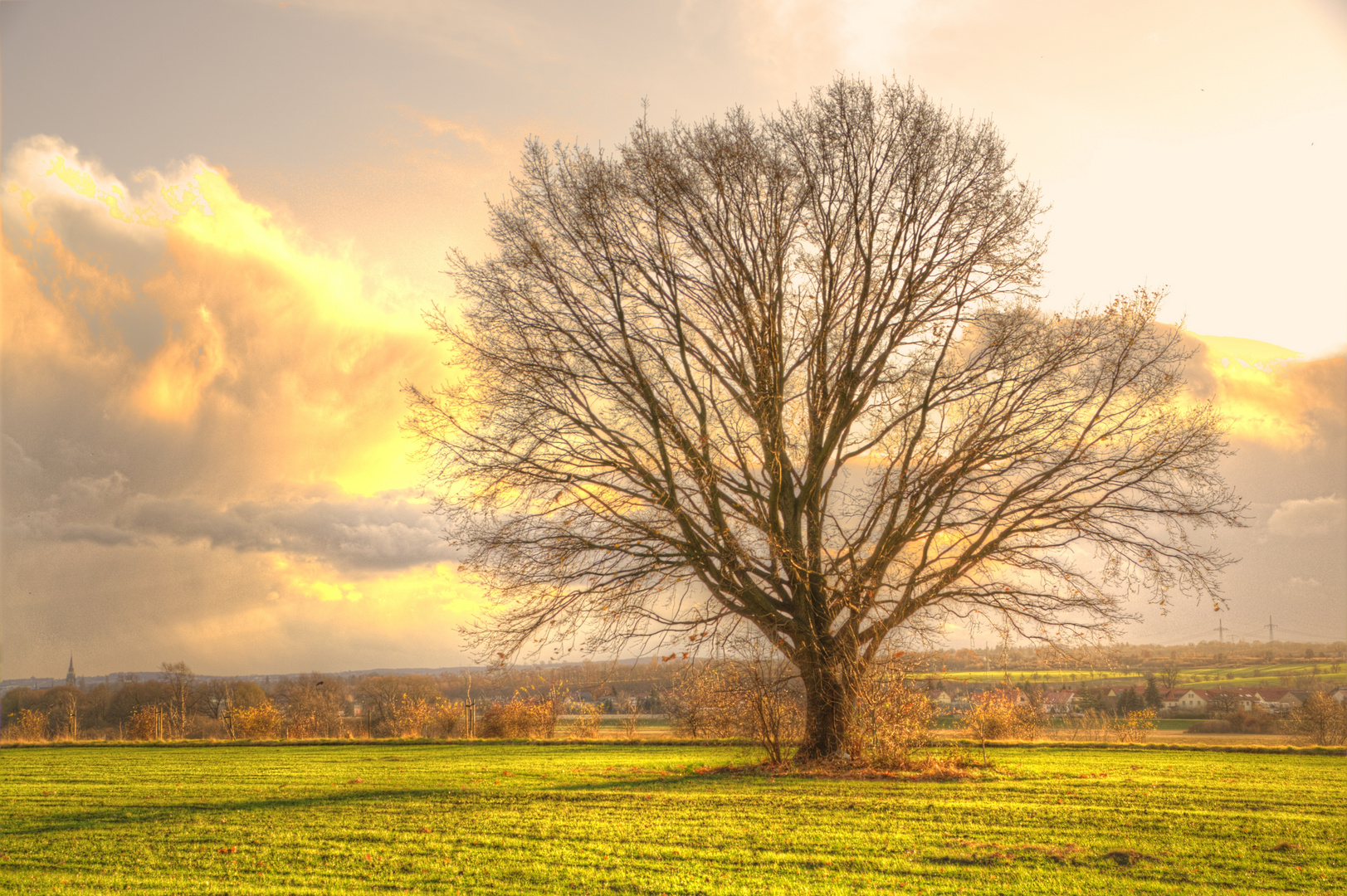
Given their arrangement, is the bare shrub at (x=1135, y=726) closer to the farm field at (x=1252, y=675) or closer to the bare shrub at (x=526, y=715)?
the farm field at (x=1252, y=675)

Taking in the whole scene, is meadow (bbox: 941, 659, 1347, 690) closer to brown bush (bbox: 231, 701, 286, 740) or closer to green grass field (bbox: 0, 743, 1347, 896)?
green grass field (bbox: 0, 743, 1347, 896)

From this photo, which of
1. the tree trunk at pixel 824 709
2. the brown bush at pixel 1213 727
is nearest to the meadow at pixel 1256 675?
the brown bush at pixel 1213 727

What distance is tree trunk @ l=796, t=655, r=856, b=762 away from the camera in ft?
45.2

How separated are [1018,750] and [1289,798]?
26.2 feet

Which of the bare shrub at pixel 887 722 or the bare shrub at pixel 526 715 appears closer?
the bare shrub at pixel 887 722

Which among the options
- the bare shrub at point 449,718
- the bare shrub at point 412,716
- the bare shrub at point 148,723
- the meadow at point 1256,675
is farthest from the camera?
the meadow at point 1256,675

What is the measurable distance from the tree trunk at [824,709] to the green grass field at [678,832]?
4.10ft

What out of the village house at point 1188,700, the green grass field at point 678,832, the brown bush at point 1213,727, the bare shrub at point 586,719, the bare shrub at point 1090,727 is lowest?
the brown bush at point 1213,727

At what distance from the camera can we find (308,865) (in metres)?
7.09

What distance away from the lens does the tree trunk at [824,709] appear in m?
13.8

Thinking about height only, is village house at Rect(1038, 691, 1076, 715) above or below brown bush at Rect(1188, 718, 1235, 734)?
above

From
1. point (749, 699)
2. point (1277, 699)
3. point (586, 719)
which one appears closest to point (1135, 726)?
point (1277, 699)

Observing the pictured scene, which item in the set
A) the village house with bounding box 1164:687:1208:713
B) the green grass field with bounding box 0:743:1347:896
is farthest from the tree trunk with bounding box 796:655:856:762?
the village house with bounding box 1164:687:1208:713

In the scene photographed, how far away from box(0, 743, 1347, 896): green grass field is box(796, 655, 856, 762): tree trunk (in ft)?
4.10
